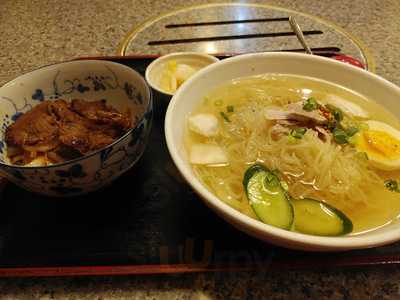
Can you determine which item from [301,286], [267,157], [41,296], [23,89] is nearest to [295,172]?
[267,157]

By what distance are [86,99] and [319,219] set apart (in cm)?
110

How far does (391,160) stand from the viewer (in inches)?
48.5

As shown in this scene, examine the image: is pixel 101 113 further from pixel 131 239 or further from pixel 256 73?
pixel 256 73

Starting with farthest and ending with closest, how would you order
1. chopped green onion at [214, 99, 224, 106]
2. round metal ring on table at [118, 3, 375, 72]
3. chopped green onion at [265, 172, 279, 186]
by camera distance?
round metal ring on table at [118, 3, 375, 72] → chopped green onion at [214, 99, 224, 106] → chopped green onion at [265, 172, 279, 186]

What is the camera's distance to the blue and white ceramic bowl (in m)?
1.06

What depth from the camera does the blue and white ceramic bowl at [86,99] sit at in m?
1.06

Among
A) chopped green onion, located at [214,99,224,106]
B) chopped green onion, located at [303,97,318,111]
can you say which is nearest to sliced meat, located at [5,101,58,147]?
chopped green onion, located at [214,99,224,106]

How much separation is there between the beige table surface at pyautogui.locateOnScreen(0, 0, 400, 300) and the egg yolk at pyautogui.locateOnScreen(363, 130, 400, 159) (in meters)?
0.41

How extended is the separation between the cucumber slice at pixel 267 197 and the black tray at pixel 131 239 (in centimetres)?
10

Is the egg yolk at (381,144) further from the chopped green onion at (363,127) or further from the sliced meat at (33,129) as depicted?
the sliced meat at (33,129)

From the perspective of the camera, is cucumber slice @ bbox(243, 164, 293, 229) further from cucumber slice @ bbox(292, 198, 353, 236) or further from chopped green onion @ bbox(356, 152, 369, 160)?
chopped green onion @ bbox(356, 152, 369, 160)

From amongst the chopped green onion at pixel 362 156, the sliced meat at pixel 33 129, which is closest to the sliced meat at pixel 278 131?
the chopped green onion at pixel 362 156

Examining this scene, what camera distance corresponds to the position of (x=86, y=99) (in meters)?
1.57

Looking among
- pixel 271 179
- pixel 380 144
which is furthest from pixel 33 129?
pixel 380 144
